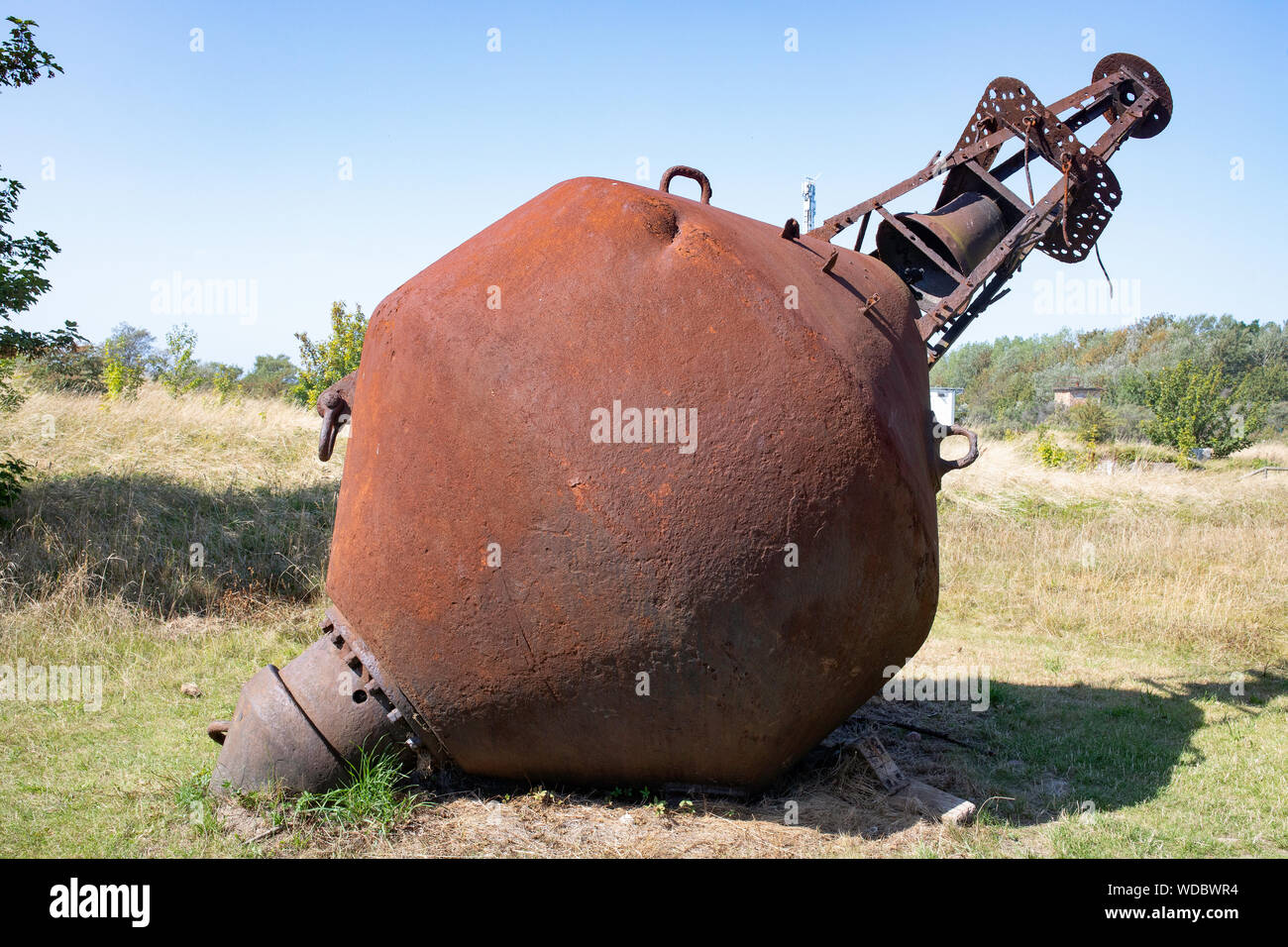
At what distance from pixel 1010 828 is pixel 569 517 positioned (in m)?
2.47

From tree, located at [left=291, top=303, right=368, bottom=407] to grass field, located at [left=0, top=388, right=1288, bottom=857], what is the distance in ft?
23.9

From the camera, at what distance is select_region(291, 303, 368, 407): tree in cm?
2020

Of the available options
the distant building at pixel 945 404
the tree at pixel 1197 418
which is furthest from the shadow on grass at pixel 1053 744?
the tree at pixel 1197 418

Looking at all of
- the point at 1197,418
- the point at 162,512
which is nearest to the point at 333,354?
the point at 162,512

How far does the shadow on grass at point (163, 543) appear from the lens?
721 centimetres

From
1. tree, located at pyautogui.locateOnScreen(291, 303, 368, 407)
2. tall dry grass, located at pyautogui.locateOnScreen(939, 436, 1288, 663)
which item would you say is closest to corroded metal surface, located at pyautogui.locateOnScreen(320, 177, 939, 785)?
tall dry grass, located at pyautogui.locateOnScreen(939, 436, 1288, 663)

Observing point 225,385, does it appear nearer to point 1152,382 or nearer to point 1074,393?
point 1152,382

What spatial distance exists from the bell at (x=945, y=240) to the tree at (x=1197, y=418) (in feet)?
70.9

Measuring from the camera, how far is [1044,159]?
5613 mm

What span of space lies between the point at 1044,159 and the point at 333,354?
17932 millimetres

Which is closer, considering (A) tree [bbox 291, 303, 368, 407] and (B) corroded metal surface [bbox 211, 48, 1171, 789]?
(B) corroded metal surface [bbox 211, 48, 1171, 789]

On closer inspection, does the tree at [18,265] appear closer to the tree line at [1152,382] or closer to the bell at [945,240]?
the bell at [945,240]

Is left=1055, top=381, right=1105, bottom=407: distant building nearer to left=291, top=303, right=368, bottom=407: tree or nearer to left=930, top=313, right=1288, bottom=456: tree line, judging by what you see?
left=930, top=313, right=1288, bottom=456: tree line

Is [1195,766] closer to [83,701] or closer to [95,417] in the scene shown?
[83,701]
